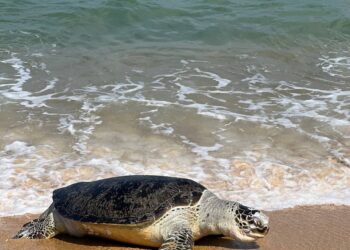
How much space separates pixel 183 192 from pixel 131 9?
12.1 meters

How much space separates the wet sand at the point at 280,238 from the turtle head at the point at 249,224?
0.26 metres

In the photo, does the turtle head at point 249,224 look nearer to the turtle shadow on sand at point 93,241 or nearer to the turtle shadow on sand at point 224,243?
the turtle shadow on sand at point 224,243

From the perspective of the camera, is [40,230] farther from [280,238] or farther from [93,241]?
[280,238]

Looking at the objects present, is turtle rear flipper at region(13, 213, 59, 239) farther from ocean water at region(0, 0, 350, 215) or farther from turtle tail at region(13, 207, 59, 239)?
ocean water at region(0, 0, 350, 215)

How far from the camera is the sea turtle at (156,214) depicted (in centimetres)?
405

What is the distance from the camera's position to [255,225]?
12.9ft

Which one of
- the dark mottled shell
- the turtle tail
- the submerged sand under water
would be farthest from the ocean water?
the dark mottled shell

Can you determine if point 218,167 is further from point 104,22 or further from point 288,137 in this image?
point 104,22

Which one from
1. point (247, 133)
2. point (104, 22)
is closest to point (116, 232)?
point (247, 133)

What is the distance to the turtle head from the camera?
3.93 metres

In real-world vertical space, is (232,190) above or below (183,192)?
below

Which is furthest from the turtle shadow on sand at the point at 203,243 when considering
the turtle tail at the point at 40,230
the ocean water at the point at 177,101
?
the ocean water at the point at 177,101

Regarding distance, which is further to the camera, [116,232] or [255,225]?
[116,232]

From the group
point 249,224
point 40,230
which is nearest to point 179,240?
point 249,224
